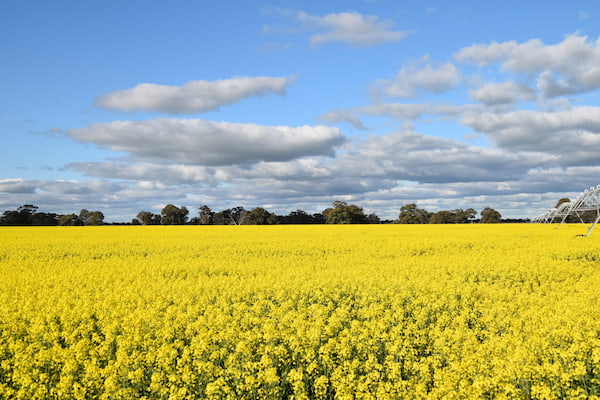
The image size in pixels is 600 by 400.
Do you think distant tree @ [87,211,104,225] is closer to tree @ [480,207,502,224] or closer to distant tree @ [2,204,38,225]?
distant tree @ [2,204,38,225]

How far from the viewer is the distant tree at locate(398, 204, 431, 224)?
4700 inches

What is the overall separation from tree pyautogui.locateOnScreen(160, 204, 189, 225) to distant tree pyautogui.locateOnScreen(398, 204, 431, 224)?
58.3m

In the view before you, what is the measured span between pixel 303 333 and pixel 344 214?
92.7 m

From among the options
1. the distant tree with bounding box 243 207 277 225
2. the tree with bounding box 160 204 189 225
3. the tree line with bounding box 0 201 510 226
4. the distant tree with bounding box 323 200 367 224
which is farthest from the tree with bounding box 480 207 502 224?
the tree with bounding box 160 204 189 225

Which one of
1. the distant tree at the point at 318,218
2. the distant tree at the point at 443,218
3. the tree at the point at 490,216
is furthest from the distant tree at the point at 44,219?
the tree at the point at 490,216

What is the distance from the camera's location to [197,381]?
330 inches

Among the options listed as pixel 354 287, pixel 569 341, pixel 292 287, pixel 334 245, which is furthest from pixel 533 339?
pixel 334 245

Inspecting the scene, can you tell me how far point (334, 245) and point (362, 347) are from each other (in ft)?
86.3

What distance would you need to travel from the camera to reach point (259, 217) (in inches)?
3952

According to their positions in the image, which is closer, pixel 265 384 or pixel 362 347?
pixel 265 384

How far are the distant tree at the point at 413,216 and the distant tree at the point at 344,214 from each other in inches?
688

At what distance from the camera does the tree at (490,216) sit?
4844 inches

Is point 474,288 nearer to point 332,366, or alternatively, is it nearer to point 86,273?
point 332,366

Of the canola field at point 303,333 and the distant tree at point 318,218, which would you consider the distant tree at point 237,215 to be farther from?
the canola field at point 303,333
